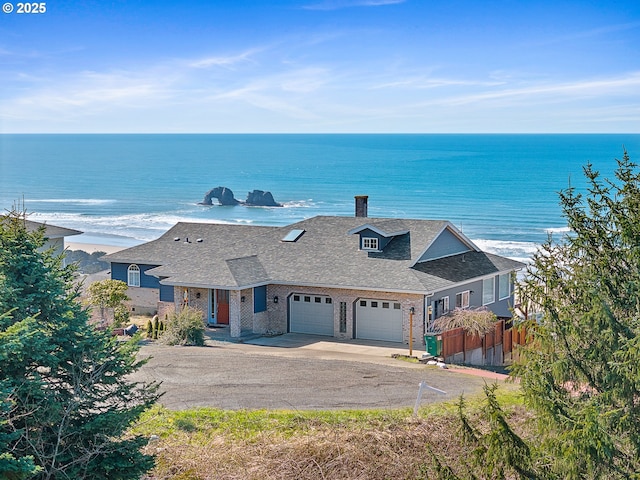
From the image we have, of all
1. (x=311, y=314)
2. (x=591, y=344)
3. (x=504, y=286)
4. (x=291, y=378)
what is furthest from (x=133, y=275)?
(x=591, y=344)

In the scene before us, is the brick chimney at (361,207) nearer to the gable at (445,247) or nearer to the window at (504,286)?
the gable at (445,247)

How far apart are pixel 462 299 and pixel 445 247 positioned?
2.73 m

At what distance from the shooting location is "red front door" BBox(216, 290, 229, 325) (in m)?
34.4

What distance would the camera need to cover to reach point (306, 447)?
15.8 metres

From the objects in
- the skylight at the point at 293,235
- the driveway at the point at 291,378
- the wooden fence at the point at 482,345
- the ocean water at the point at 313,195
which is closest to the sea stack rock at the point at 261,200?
the ocean water at the point at 313,195

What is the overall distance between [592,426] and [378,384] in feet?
43.6

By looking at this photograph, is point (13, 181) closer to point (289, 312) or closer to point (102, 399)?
point (289, 312)

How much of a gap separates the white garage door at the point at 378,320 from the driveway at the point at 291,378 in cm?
159

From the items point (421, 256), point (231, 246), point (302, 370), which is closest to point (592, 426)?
point (302, 370)

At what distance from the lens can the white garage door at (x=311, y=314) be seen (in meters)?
33.6

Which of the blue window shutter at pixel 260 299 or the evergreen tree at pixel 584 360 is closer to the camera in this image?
the evergreen tree at pixel 584 360

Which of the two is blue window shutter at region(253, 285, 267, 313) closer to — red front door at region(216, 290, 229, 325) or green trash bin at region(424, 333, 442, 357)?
red front door at region(216, 290, 229, 325)

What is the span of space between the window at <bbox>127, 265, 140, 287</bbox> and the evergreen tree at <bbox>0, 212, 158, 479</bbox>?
25.0m

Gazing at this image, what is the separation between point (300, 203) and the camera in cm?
12119
